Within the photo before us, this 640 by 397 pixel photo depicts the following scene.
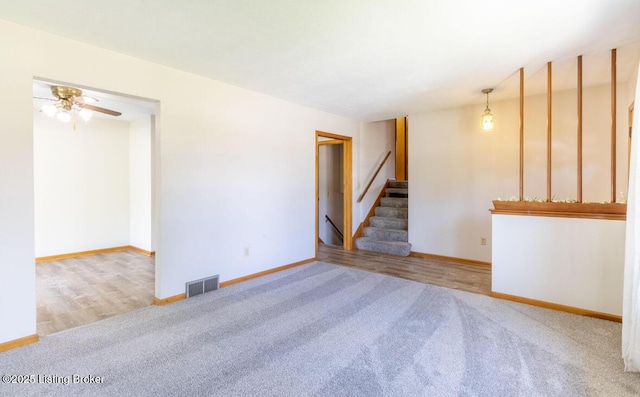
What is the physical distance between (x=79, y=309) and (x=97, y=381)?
4.89 ft

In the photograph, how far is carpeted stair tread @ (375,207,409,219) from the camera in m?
5.99

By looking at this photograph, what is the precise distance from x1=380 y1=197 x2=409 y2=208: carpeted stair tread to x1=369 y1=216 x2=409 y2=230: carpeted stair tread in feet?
1.41

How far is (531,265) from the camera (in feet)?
9.95

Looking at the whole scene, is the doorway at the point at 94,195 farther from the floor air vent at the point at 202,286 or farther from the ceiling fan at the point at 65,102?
the floor air vent at the point at 202,286

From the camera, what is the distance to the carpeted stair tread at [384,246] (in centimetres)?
519

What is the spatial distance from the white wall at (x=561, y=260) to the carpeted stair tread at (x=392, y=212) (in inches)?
108

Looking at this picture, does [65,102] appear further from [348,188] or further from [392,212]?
[392,212]

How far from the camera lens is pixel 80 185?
517 centimetres

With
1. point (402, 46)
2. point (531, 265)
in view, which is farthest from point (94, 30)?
point (531, 265)

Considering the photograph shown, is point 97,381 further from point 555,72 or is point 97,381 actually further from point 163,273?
point 555,72

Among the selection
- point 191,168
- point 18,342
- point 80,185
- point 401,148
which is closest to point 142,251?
point 80,185

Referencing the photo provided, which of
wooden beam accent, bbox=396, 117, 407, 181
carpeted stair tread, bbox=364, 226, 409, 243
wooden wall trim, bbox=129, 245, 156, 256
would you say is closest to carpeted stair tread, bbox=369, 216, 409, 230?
carpeted stair tread, bbox=364, 226, 409, 243

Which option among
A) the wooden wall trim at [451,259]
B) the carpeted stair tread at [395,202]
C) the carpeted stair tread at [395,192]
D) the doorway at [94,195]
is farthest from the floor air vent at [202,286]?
the carpeted stair tread at [395,192]

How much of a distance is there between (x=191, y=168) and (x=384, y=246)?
365 centimetres
